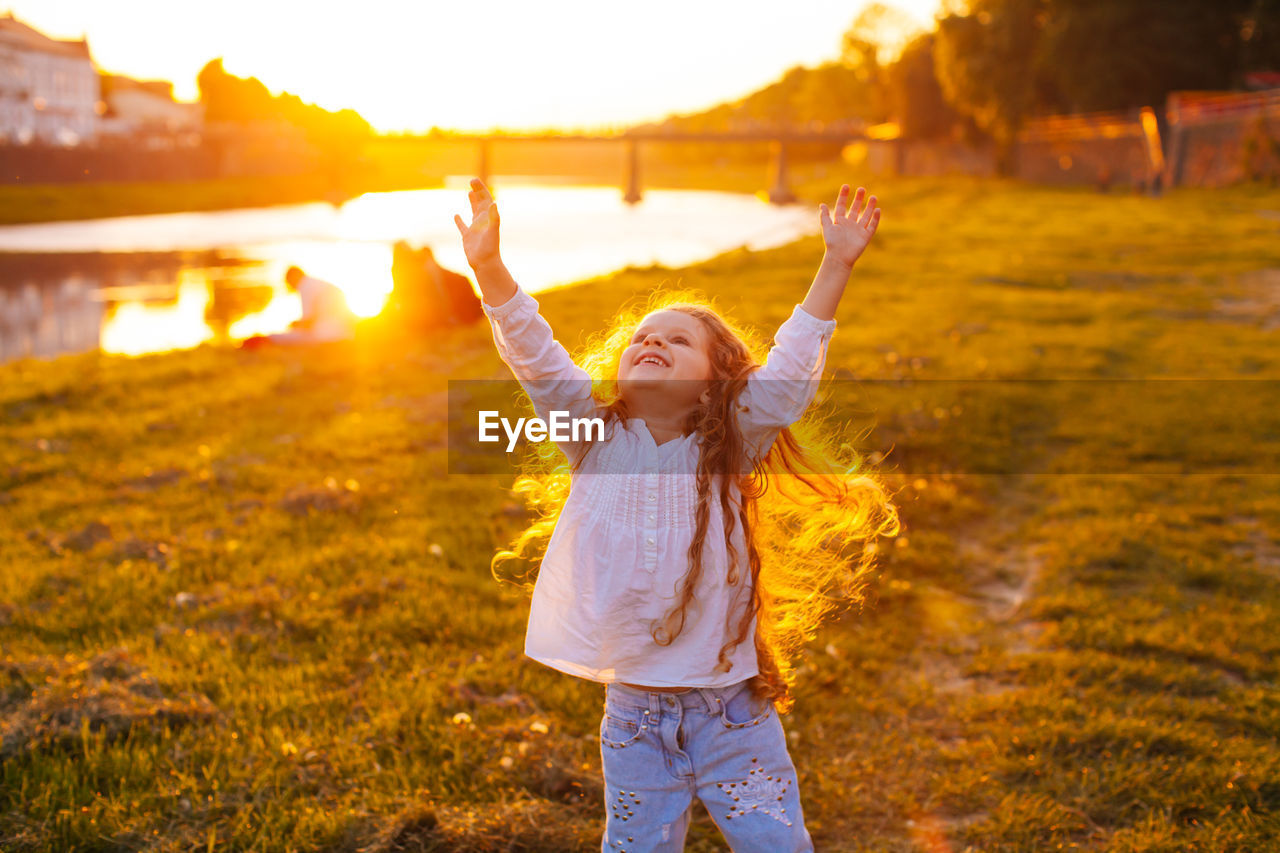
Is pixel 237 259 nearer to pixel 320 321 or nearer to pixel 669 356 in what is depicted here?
pixel 320 321

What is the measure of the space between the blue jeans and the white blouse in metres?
0.09

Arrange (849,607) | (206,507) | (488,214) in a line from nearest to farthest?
1. (488,214)
2. (849,607)
3. (206,507)

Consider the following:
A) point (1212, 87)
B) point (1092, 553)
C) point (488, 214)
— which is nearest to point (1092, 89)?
point (1212, 87)

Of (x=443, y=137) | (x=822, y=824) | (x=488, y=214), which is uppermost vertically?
(x=443, y=137)

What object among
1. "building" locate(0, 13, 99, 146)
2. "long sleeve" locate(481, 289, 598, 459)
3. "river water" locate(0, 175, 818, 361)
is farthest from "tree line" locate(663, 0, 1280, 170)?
"building" locate(0, 13, 99, 146)

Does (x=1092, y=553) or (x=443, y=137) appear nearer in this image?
(x=1092, y=553)

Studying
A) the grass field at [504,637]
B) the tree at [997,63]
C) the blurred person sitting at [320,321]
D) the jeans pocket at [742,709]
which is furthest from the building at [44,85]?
the jeans pocket at [742,709]

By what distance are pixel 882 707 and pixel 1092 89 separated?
54415 millimetres

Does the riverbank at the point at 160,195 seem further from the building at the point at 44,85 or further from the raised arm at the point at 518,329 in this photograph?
the raised arm at the point at 518,329

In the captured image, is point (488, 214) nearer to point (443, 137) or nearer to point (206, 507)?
point (206, 507)

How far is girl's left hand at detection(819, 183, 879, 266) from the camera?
2492mm

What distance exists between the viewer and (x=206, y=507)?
21.4 feet

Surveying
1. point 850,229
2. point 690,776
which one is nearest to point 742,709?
point 690,776

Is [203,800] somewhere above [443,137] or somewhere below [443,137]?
below
